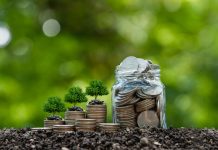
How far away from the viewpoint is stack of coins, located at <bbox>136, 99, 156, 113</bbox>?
125 inches

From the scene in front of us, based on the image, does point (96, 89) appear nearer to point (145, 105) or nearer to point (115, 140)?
point (145, 105)

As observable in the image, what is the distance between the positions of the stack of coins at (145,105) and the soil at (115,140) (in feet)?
0.40

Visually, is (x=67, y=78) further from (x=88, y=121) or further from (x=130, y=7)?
(x=88, y=121)

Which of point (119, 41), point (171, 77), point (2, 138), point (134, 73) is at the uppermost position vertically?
point (119, 41)

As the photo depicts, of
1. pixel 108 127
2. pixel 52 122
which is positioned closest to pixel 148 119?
pixel 108 127

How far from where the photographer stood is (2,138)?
3.04 metres

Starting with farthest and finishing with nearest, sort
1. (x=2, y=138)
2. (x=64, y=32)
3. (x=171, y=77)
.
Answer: (x=64, y=32) → (x=171, y=77) → (x=2, y=138)

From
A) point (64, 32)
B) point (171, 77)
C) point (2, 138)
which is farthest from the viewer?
point (64, 32)

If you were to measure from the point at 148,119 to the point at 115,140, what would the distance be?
377 millimetres

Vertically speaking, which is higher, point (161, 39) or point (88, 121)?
point (161, 39)

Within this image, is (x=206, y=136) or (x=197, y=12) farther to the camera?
(x=197, y=12)

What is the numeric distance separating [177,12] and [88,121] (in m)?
4.10

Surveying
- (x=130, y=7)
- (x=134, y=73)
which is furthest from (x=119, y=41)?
(x=134, y=73)

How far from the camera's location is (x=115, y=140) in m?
2.87
